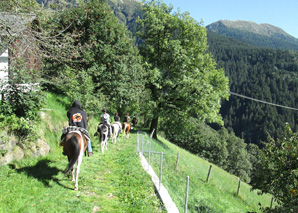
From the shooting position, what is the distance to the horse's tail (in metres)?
6.82

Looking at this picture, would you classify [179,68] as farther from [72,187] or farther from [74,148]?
[72,187]

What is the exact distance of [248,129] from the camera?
16812 cm

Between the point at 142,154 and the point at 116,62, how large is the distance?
9.92 meters

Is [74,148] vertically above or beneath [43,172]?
above

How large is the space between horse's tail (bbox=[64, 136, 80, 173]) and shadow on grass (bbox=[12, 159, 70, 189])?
0.67 metres

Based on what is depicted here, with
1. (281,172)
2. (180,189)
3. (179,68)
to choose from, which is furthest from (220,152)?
(281,172)

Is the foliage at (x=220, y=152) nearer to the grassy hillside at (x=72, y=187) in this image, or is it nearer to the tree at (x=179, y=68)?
the tree at (x=179, y=68)

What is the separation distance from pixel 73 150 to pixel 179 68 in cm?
1657

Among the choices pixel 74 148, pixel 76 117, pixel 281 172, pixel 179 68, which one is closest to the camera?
pixel 74 148

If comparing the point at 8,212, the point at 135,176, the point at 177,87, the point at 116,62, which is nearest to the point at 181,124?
the point at 177,87

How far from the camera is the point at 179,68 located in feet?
71.3

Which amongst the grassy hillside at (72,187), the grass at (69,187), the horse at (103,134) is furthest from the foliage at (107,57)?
the grass at (69,187)

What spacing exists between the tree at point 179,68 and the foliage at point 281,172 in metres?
12.0

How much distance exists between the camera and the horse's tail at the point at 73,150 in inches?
269
